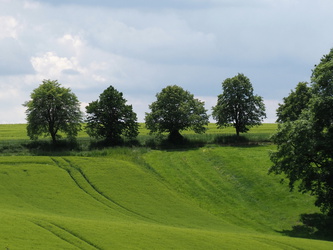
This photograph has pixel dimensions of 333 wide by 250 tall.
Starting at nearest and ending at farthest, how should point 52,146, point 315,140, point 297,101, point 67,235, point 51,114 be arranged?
1. point 67,235
2. point 315,140
3. point 297,101
4. point 52,146
5. point 51,114

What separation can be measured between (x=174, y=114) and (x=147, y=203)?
4570 cm

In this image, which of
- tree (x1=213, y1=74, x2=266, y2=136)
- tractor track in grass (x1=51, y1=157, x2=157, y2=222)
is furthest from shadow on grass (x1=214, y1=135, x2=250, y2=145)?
tractor track in grass (x1=51, y1=157, x2=157, y2=222)

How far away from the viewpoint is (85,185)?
6341 centimetres

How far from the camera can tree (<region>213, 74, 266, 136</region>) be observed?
109m

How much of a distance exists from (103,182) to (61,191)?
8244 mm

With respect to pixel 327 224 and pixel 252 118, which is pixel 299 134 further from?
pixel 252 118

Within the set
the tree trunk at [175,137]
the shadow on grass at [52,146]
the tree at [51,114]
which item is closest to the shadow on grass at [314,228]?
the tree trunk at [175,137]

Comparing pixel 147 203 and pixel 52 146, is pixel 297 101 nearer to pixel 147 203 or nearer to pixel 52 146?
pixel 147 203

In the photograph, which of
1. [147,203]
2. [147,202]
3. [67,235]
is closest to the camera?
[67,235]

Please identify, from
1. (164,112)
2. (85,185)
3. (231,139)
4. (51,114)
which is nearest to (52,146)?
(51,114)

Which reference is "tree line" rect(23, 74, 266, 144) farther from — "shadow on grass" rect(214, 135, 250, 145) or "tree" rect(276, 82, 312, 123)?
"tree" rect(276, 82, 312, 123)

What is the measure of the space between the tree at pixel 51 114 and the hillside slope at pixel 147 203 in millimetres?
20038

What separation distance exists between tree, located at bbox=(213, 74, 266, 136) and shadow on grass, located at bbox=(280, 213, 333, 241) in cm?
5048

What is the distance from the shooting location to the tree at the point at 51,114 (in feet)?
316
